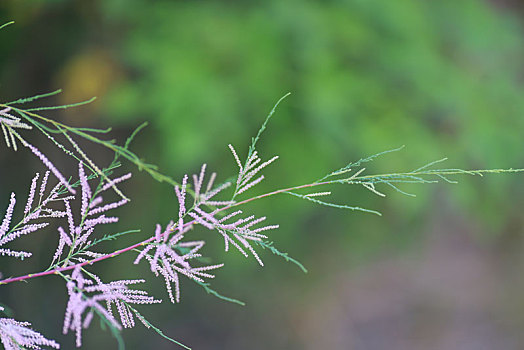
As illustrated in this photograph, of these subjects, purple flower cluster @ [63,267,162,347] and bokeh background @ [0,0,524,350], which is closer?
purple flower cluster @ [63,267,162,347]

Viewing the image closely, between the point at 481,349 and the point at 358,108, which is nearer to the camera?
the point at 358,108

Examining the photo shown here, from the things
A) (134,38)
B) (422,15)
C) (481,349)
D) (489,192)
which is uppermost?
(422,15)

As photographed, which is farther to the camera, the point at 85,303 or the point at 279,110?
the point at 279,110

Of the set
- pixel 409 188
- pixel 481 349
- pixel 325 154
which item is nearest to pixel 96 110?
pixel 325 154

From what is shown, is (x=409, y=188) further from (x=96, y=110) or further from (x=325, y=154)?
(x=96, y=110)

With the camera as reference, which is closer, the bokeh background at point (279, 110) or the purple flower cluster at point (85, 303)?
the purple flower cluster at point (85, 303)

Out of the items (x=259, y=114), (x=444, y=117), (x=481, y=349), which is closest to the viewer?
(x=259, y=114)

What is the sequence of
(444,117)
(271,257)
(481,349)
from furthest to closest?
(481,349), (271,257), (444,117)

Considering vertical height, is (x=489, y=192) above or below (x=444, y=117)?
below
